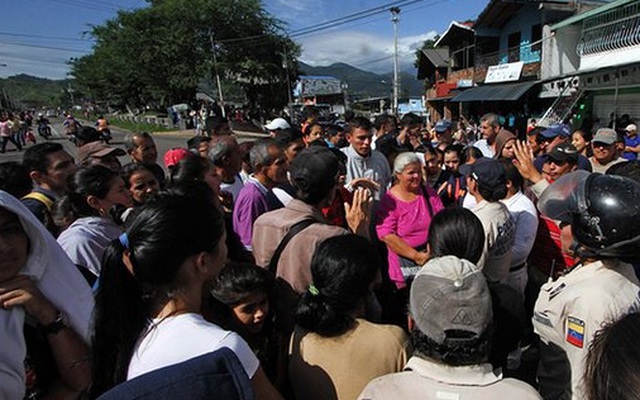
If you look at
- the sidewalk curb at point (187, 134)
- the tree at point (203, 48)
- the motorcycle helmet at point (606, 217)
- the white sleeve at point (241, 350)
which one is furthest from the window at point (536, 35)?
the tree at point (203, 48)

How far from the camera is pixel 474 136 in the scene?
45.1 feet

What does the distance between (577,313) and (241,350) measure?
4.31 feet

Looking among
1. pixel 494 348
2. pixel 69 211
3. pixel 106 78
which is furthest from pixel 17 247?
pixel 106 78

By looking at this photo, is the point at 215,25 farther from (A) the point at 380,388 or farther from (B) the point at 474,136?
(A) the point at 380,388

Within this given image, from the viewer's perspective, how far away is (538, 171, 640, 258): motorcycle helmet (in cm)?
145

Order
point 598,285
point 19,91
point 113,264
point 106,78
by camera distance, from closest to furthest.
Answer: point 113,264
point 598,285
point 106,78
point 19,91

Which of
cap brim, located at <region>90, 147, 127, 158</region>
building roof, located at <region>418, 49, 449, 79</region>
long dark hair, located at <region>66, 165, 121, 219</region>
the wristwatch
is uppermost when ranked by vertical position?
building roof, located at <region>418, 49, 449, 79</region>

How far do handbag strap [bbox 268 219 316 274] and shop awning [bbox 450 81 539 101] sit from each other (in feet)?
56.5

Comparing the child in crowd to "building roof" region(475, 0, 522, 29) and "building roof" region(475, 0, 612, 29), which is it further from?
"building roof" region(475, 0, 522, 29)

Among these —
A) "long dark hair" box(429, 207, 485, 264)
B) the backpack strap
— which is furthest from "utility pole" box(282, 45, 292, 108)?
"long dark hair" box(429, 207, 485, 264)

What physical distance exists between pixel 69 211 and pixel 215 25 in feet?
118

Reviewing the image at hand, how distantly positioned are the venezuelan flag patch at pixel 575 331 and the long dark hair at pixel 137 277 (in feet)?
4.81

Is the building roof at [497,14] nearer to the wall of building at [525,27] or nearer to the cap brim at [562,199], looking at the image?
the wall of building at [525,27]

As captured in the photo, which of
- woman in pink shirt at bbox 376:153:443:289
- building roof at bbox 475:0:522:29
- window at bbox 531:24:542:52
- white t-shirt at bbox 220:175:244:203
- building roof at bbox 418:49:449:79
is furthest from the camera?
building roof at bbox 418:49:449:79
